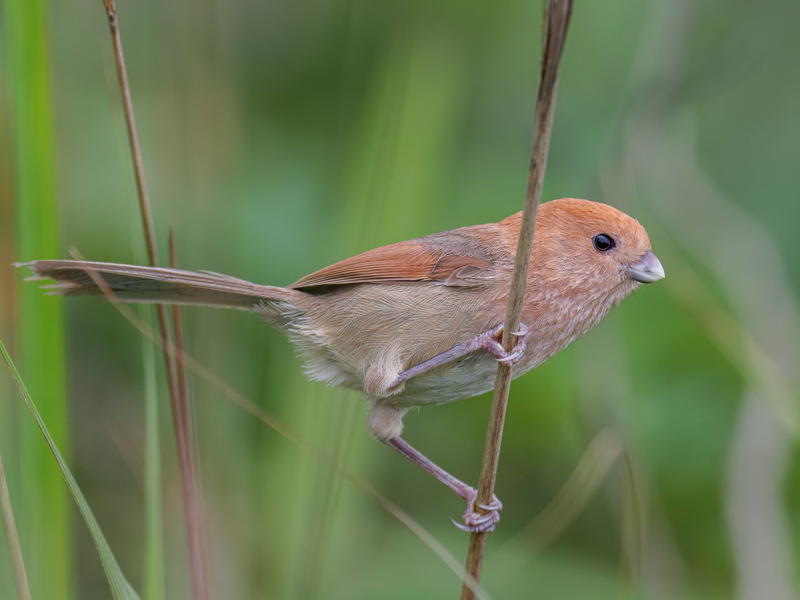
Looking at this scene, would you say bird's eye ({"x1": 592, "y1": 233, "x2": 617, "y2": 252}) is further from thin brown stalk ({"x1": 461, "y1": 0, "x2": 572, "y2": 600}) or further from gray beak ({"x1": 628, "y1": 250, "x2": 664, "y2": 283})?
thin brown stalk ({"x1": 461, "y1": 0, "x2": 572, "y2": 600})

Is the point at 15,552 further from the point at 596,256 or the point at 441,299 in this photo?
the point at 596,256

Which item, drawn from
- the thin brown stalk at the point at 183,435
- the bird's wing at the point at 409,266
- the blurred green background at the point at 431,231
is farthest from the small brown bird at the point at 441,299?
the thin brown stalk at the point at 183,435

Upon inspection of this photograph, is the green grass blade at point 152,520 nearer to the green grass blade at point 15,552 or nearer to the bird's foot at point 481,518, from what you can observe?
the green grass blade at point 15,552

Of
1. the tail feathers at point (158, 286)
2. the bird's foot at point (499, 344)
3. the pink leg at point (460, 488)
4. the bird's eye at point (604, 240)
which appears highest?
the bird's eye at point (604, 240)

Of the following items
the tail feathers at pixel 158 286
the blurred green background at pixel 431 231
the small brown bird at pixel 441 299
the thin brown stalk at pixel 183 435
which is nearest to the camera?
the thin brown stalk at pixel 183 435

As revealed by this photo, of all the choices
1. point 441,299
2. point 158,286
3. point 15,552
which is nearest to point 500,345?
point 441,299

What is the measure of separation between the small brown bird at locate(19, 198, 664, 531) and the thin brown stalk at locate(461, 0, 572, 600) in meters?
0.41

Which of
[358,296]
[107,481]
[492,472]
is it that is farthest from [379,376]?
[107,481]

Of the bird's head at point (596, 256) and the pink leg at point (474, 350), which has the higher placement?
the bird's head at point (596, 256)

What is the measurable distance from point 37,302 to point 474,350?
1309 millimetres

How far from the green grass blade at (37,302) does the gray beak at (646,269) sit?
185 centimetres

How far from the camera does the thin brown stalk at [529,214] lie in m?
1.46

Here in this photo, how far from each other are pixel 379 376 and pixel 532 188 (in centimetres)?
121

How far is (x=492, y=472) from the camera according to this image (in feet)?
7.39
